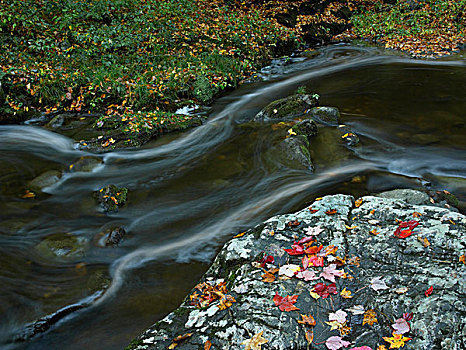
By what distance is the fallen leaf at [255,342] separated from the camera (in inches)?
93.0

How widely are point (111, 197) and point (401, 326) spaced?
4667 mm

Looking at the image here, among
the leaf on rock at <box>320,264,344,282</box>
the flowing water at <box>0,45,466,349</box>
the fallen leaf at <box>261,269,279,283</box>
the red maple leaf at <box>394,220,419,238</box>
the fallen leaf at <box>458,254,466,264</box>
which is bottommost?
A: the flowing water at <box>0,45,466,349</box>

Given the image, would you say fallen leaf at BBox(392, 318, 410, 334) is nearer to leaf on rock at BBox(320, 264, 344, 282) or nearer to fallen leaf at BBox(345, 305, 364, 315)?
fallen leaf at BBox(345, 305, 364, 315)

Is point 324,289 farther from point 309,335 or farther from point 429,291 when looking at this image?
point 429,291

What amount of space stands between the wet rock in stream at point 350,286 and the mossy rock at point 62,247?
2267 mm

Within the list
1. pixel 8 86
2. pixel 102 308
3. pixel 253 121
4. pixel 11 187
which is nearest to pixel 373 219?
pixel 102 308

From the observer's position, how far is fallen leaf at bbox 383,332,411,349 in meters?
2.26

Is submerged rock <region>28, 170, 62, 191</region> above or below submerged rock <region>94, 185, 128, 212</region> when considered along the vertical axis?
above

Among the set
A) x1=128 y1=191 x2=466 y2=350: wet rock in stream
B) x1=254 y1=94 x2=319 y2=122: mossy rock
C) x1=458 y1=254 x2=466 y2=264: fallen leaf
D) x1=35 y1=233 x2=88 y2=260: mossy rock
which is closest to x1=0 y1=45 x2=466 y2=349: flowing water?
x1=35 y1=233 x2=88 y2=260: mossy rock

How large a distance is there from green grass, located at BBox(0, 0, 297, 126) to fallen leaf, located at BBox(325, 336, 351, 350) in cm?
738

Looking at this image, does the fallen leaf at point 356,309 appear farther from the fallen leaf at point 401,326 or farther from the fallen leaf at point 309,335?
the fallen leaf at point 309,335

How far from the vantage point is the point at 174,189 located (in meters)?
6.21

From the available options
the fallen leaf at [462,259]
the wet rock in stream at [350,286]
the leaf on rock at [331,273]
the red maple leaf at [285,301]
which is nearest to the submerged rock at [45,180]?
the wet rock in stream at [350,286]

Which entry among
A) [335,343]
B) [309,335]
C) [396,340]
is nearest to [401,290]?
[396,340]
